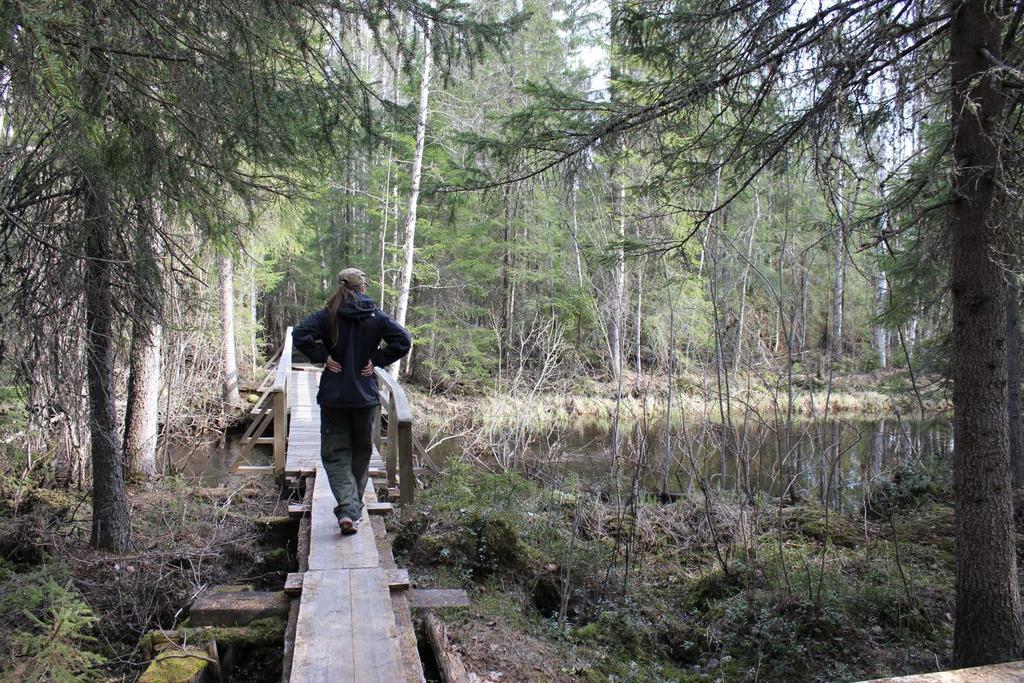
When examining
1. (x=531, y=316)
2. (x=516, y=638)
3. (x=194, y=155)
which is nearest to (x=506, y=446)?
(x=516, y=638)

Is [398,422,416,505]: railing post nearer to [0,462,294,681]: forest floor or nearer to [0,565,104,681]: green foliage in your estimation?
[0,462,294,681]: forest floor

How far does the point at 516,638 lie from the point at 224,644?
189 centimetres

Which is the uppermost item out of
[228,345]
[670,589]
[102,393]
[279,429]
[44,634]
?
[228,345]

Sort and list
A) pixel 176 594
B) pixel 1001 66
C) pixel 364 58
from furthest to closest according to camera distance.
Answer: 1. pixel 364 58
2. pixel 176 594
3. pixel 1001 66

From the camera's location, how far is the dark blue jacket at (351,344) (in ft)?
15.9

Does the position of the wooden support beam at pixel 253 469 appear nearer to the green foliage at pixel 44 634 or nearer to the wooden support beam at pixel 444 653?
the green foliage at pixel 44 634

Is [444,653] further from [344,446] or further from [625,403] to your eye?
[625,403]

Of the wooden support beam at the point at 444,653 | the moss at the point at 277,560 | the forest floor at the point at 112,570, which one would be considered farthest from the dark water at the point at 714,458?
the wooden support beam at the point at 444,653

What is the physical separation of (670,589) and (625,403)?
35.2 ft

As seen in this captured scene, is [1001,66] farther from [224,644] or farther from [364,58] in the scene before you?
[364,58]

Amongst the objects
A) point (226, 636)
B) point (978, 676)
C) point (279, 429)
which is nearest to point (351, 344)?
point (226, 636)

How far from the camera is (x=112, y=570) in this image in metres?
5.28

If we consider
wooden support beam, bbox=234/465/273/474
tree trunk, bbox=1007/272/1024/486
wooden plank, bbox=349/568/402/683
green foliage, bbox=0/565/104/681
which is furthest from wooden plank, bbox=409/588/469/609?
tree trunk, bbox=1007/272/1024/486

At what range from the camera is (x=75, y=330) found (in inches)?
184
